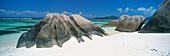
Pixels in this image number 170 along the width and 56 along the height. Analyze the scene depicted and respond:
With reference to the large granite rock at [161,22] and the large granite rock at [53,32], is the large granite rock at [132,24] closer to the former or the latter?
the large granite rock at [161,22]

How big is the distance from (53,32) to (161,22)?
6908mm

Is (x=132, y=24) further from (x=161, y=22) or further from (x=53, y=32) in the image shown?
(x=53, y=32)

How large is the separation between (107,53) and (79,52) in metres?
0.87

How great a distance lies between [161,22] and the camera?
6973mm

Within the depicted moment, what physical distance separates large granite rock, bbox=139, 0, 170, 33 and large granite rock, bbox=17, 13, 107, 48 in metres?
4.48

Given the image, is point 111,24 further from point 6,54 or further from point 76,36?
point 6,54

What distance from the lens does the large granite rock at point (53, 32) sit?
4086mm

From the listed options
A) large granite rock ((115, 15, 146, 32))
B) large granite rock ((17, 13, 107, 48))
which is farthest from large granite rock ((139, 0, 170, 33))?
large granite rock ((17, 13, 107, 48))

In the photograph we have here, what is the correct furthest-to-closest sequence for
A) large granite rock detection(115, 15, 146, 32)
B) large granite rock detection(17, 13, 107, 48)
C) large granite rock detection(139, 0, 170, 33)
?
large granite rock detection(115, 15, 146, 32) < large granite rock detection(139, 0, 170, 33) < large granite rock detection(17, 13, 107, 48)

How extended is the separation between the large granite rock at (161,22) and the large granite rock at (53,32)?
4.48 meters

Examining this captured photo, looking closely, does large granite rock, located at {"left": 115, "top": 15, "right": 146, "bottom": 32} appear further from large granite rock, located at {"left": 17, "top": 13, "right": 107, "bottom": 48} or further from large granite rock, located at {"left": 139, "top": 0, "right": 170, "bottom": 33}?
large granite rock, located at {"left": 17, "top": 13, "right": 107, "bottom": 48}

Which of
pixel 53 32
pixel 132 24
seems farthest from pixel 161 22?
pixel 53 32

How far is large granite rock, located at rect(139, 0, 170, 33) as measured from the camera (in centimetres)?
679

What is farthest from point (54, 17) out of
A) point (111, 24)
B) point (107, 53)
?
point (111, 24)
